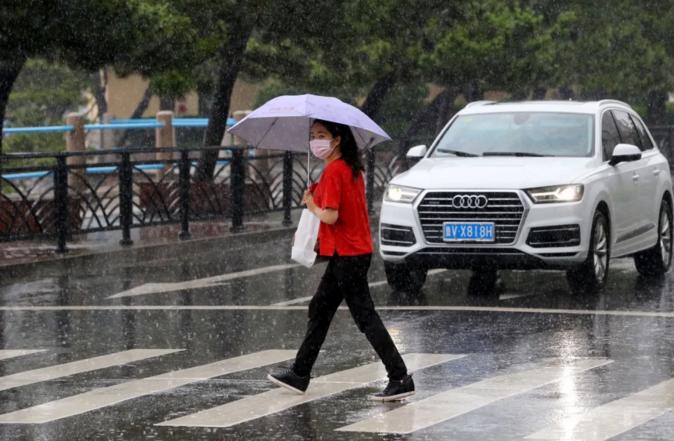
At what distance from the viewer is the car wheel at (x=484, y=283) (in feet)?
50.0

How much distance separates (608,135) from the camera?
16078mm

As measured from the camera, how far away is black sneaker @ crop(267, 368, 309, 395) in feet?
31.8

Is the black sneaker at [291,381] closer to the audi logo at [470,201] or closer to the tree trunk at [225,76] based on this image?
the audi logo at [470,201]

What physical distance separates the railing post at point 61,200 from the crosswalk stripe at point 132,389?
7.64 metres

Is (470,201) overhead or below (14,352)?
overhead

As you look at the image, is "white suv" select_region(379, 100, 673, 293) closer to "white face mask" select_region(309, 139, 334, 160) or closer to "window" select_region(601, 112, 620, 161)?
"window" select_region(601, 112, 620, 161)

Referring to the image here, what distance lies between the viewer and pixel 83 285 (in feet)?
54.9

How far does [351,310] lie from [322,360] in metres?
1.53

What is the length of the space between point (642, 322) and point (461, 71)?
20.8 meters

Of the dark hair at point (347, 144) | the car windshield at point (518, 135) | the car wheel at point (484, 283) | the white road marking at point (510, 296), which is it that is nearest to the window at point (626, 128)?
the car windshield at point (518, 135)

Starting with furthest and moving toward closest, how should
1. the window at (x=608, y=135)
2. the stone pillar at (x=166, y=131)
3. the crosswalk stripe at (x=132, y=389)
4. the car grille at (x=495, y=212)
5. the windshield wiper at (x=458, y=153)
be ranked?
the stone pillar at (x=166, y=131)
the window at (x=608, y=135)
the windshield wiper at (x=458, y=153)
the car grille at (x=495, y=212)
the crosswalk stripe at (x=132, y=389)

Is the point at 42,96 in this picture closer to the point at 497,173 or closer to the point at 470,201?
the point at 497,173

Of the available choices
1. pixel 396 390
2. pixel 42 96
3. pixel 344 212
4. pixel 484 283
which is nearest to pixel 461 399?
pixel 396 390

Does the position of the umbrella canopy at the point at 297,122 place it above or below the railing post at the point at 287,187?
above
